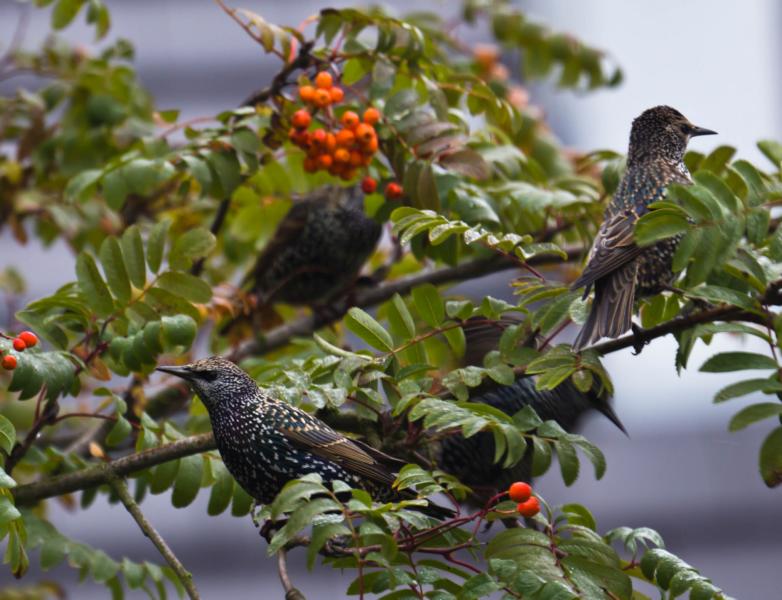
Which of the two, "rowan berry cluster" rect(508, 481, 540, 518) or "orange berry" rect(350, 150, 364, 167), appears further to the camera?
"orange berry" rect(350, 150, 364, 167)

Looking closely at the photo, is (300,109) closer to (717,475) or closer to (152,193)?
(152,193)

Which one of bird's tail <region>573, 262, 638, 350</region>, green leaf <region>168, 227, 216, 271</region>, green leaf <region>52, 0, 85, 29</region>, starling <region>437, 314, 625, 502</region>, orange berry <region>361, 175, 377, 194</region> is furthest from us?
green leaf <region>52, 0, 85, 29</region>

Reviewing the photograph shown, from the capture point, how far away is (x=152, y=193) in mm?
4371

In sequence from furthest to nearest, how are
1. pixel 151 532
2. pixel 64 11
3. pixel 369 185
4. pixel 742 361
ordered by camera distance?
pixel 64 11
pixel 369 185
pixel 151 532
pixel 742 361

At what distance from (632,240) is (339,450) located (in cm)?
80

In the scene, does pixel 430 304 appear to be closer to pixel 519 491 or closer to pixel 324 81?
pixel 519 491

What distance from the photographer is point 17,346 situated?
2793 mm

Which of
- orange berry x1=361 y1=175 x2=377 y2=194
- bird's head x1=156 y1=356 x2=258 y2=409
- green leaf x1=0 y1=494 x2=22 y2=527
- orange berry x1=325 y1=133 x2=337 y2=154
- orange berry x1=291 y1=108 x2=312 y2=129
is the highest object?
orange berry x1=291 y1=108 x2=312 y2=129

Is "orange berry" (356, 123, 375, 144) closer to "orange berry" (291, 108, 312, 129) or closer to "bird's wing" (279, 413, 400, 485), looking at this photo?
"orange berry" (291, 108, 312, 129)

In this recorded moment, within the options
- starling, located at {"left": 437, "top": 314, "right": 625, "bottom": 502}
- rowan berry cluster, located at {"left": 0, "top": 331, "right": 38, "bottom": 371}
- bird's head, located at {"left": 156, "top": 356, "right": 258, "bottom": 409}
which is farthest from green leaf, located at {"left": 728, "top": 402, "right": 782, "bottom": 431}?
rowan berry cluster, located at {"left": 0, "top": 331, "right": 38, "bottom": 371}

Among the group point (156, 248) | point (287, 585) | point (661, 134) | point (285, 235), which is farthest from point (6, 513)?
point (285, 235)

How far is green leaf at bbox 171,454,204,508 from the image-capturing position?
120 inches

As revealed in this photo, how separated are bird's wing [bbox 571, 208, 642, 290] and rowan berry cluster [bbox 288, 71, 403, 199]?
650 millimetres

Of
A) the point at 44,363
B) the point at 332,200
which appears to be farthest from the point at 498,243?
the point at 332,200
